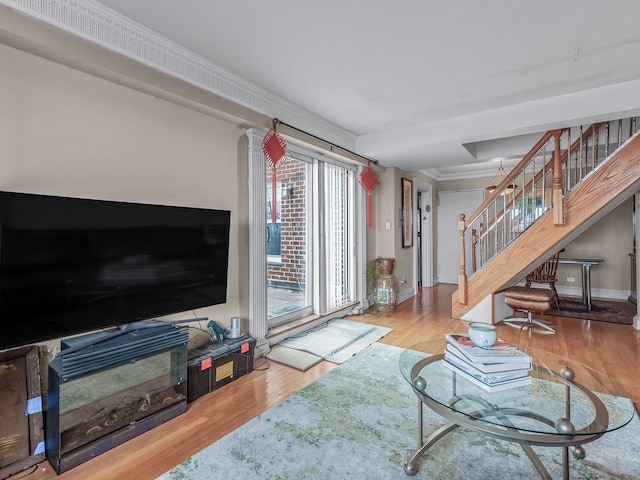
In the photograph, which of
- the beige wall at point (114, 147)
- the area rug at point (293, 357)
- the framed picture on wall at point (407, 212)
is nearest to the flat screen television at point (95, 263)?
the beige wall at point (114, 147)

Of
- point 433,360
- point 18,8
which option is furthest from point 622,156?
point 18,8

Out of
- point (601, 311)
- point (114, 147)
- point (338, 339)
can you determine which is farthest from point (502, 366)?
point (601, 311)

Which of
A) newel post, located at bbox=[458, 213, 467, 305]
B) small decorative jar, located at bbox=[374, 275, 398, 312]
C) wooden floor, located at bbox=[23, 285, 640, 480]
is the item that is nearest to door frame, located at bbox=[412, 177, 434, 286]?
wooden floor, located at bbox=[23, 285, 640, 480]

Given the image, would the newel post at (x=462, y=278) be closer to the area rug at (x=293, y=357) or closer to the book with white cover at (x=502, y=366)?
the area rug at (x=293, y=357)

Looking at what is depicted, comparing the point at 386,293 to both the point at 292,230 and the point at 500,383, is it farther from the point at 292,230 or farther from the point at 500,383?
the point at 500,383

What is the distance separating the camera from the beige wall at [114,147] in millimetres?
1780

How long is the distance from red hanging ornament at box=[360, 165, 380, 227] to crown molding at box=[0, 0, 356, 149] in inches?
66.5

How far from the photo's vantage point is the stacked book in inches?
60.4

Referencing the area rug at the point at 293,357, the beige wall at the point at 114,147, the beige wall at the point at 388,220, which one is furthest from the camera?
the beige wall at the point at 388,220

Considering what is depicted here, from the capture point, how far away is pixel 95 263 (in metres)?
1.86

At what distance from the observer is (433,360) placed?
75.7 inches

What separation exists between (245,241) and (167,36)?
5.25 ft

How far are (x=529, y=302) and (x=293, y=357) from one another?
276 centimetres

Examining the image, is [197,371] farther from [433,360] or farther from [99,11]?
[99,11]
